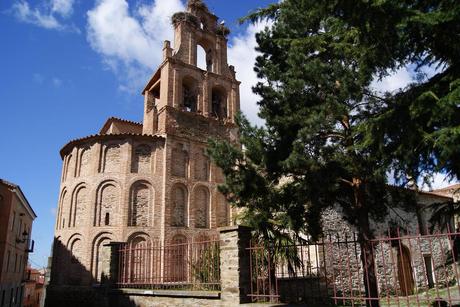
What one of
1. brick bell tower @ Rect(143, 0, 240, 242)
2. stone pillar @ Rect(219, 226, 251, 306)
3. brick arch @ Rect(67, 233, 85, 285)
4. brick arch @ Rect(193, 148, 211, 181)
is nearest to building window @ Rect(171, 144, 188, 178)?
brick bell tower @ Rect(143, 0, 240, 242)

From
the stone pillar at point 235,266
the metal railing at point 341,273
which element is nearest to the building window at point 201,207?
the metal railing at point 341,273

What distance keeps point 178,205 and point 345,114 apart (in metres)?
13.9

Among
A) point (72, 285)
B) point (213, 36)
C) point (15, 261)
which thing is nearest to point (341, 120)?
point (72, 285)

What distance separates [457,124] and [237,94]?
20.5 m

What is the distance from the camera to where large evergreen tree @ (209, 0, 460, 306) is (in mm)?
5578

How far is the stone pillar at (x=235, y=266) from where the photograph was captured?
333 inches

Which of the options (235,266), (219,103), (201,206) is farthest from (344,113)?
(219,103)

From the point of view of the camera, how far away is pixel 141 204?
19.9 meters

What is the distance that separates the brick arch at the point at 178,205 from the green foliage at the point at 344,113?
929cm

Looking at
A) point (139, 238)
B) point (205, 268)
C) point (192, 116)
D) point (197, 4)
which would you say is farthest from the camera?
point (197, 4)

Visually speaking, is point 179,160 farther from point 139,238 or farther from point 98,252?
point 98,252

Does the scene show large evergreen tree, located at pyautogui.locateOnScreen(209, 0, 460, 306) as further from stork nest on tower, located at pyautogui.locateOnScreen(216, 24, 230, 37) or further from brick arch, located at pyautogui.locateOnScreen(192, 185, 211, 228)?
stork nest on tower, located at pyautogui.locateOnScreen(216, 24, 230, 37)

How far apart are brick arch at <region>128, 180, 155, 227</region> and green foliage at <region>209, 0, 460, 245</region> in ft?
31.7

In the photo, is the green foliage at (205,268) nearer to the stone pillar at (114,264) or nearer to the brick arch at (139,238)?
the stone pillar at (114,264)
